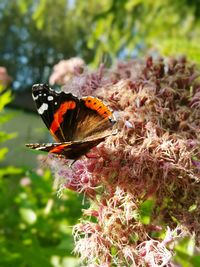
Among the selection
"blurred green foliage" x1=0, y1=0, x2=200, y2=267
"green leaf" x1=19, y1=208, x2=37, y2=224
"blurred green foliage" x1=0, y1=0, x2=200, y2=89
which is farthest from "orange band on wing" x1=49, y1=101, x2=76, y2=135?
"green leaf" x1=19, y1=208, x2=37, y2=224

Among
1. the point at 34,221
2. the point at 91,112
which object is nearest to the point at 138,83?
the point at 91,112

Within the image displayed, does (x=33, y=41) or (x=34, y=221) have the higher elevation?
(x=33, y=41)

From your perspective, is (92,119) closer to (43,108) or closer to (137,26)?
(43,108)

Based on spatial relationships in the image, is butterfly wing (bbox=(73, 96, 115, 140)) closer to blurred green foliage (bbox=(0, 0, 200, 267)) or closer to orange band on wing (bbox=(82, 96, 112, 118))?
orange band on wing (bbox=(82, 96, 112, 118))

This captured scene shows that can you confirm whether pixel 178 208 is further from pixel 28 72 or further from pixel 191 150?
pixel 28 72

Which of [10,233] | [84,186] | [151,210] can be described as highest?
[84,186]

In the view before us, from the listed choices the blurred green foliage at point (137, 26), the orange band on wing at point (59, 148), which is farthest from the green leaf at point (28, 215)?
the orange band on wing at point (59, 148)

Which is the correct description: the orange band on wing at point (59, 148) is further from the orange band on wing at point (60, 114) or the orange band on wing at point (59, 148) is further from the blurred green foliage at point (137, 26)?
the blurred green foliage at point (137, 26)
